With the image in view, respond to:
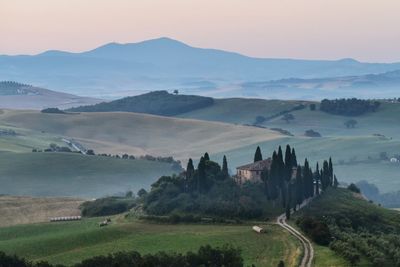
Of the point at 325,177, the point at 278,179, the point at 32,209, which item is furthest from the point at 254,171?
the point at 32,209

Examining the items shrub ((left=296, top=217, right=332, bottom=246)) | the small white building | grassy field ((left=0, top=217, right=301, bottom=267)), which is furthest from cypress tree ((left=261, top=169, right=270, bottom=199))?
shrub ((left=296, top=217, right=332, bottom=246))

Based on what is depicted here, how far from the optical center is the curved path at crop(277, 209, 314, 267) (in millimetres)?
74588

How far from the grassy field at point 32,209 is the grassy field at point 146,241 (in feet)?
66.6

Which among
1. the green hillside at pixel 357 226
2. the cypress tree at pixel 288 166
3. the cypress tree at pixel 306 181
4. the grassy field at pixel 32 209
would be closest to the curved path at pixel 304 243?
the green hillside at pixel 357 226

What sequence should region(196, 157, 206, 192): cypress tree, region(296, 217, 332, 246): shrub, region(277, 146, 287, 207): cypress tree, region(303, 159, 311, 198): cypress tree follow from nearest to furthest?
region(296, 217, 332, 246): shrub, region(196, 157, 206, 192): cypress tree, region(277, 146, 287, 207): cypress tree, region(303, 159, 311, 198): cypress tree

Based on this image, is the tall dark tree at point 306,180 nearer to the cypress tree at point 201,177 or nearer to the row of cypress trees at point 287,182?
the row of cypress trees at point 287,182

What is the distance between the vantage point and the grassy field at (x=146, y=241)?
8144 cm

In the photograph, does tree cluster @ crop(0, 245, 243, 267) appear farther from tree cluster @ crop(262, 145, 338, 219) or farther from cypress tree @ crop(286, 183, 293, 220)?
tree cluster @ crop(262, 145, 338, 219)

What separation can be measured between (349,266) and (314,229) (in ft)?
54.0

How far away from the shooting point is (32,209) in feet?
428

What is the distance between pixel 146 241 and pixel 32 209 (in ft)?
155

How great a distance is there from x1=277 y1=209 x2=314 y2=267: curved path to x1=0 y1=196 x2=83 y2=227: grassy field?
41492mm

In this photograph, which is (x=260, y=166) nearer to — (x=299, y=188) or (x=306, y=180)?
(x=306, y=180)

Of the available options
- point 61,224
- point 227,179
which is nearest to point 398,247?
point 227,179
